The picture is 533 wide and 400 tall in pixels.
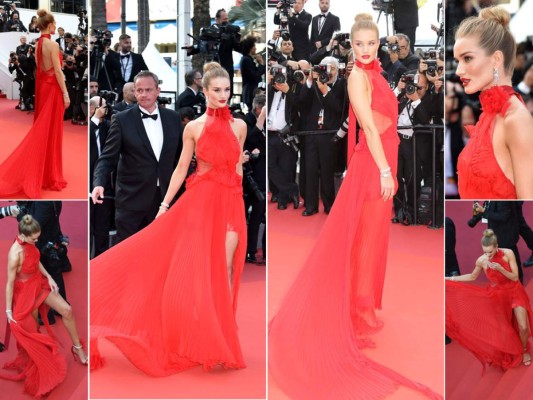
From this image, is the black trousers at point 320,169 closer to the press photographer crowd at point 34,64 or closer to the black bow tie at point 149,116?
the black bow tie at point 149,116

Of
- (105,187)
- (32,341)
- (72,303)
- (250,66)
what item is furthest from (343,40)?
(32,341)

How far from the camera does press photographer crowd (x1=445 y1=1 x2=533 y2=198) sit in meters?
4.77

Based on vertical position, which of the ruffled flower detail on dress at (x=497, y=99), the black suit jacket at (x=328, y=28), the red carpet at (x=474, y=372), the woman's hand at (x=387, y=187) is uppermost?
the black suit jacket at (x=328, y=28)

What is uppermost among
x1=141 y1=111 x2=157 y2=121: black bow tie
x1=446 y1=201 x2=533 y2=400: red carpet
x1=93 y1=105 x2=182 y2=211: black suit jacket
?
x1=141 y1=111 x2=157 y2=121: black bow tie

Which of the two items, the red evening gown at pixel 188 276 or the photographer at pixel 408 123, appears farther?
the photographer at pixel 408 123

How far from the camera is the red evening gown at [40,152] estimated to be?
188 inches

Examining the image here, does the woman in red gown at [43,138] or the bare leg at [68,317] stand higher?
the woman in red gown at [43,138]

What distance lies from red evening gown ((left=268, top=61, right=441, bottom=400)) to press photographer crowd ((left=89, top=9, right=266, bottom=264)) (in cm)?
35

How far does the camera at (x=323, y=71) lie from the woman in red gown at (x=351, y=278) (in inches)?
5.2

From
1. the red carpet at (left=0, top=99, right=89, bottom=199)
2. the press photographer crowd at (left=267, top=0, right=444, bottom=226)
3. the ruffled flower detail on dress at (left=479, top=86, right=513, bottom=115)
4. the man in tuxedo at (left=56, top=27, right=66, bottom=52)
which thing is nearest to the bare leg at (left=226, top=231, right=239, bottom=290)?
the press photographer crowd at (left=267, top=0, right=444, bottom=226)

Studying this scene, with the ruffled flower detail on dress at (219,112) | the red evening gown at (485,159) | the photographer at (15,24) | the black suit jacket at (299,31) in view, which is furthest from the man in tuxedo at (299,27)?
the photographer at (15,24)

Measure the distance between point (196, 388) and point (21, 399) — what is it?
938 mm

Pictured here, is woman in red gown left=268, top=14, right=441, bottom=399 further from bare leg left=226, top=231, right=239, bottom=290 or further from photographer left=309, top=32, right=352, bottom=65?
bare leg left=226, top=231, right=239, bottom=290

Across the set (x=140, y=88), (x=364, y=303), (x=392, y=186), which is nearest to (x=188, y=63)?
(x=140, y=88)
